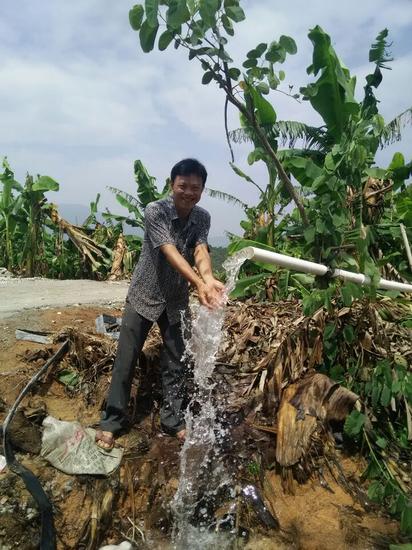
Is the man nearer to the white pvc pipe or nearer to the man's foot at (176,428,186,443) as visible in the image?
the man's foot at (176,428,186,443)

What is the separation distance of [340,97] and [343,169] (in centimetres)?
91

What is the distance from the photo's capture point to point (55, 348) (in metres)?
3.53

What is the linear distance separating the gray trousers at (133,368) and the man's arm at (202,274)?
445 mm

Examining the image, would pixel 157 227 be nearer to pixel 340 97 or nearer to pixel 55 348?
pixel 55 348

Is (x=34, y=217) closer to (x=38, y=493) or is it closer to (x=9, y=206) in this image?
(x=9, y=206)

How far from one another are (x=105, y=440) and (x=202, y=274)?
4.00ft

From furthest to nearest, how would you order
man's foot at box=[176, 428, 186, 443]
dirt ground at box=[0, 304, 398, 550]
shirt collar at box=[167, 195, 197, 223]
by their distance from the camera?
man's foot at box=[176, 428, 186, 443]
shirt collar at box=[167, 195, 197, 223]
dirt ground at box=[0, 304, 398, 550]

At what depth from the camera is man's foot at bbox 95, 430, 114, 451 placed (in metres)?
2.67

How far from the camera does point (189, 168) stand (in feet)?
8.50

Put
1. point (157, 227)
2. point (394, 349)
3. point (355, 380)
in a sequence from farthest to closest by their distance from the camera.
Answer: point (394, 349) → point (355, 380) → point (157, 227)

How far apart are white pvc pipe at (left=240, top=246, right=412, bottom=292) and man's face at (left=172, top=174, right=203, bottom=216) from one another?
2.09 feet

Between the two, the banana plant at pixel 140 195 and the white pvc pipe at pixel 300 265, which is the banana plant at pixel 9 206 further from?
the white pvc pipe at pixel 300 265

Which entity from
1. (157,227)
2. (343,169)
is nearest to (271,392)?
(157,227)

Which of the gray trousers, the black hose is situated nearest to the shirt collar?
the gray trousers
